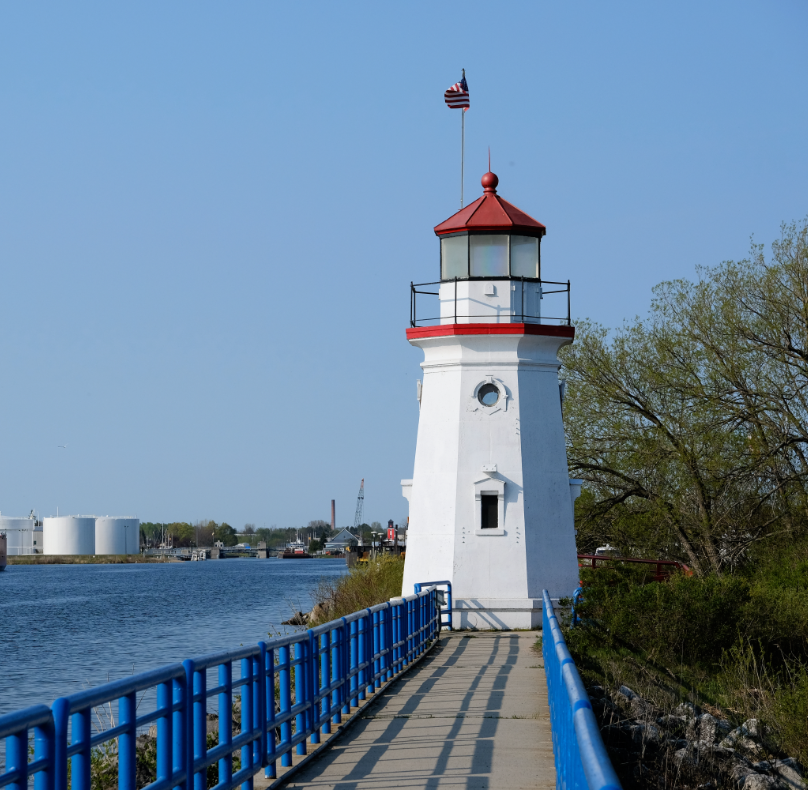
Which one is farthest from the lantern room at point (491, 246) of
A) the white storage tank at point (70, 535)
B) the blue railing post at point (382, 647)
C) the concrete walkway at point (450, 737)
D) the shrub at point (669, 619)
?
the white storage tank at point (70, 535)

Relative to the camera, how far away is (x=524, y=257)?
905 inches

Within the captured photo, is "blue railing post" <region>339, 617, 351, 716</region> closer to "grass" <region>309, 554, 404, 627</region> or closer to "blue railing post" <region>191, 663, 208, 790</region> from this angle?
"blue railing post" <region>191, 663, 208, 790</region>

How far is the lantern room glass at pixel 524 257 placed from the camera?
22.9 meters

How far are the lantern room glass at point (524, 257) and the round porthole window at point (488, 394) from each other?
2388 millimetres

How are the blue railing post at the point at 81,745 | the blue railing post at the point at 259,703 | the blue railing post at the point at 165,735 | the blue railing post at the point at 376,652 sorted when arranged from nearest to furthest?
the blue railing post at the point at 81,745, the blue railing post at the point at 165,735, the blue railing post at the point at 259,703, the blue railing post at the point at 376,652

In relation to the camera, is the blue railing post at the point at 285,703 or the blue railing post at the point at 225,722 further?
the blue railing post at the point at 285,703

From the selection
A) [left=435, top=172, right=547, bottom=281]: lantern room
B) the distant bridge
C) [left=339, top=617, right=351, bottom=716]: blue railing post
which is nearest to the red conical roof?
[left=435, top=172, right=547, bottom=281]: lantern room

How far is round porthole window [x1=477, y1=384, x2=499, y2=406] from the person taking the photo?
74.1 feet

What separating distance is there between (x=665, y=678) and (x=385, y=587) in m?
12.2

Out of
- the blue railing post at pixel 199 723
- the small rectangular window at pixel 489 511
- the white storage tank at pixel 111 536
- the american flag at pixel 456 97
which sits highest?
the american flag at pixel 456 97

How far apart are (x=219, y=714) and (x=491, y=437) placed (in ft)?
48.6

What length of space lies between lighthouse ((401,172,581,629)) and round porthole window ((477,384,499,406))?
2cm

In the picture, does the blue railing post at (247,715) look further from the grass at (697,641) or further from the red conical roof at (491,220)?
the red conical roof at (491,220)

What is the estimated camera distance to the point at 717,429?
29.4 m
